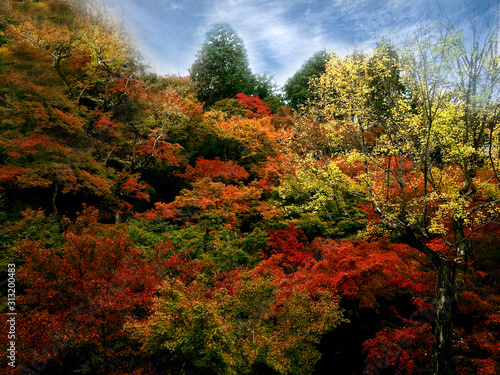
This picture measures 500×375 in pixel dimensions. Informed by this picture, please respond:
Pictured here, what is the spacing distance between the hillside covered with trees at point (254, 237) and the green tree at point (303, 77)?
12.8 meters

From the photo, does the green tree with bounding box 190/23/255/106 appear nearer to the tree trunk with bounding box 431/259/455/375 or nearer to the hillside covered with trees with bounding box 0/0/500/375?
the hillside covered with trees with bounding box 0/0/500/375

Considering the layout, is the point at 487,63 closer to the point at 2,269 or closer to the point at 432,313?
the point at 432,313

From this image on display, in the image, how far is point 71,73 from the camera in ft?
45.8

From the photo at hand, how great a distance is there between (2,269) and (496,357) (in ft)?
44.5

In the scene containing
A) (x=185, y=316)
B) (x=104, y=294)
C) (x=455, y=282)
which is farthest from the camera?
(x=455, y=282)

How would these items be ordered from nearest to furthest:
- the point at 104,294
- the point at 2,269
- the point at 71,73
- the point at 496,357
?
1. the point at 104,294
2. the point at 496,357
3. the point at 2,269
4. the point at 71,73

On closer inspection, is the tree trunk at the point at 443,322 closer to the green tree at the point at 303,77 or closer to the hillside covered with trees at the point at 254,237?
the hillside covered with trees at the point at 254,237

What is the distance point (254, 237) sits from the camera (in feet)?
37.1

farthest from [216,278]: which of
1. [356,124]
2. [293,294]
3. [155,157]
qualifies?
[155,157]

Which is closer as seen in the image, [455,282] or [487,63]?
[487,63]

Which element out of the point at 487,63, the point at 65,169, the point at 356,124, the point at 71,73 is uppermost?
the point at 71,73

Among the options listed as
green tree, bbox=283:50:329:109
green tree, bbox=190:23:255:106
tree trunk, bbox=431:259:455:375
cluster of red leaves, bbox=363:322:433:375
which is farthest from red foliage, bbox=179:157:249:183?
green tree, bbox=283:50:329:109

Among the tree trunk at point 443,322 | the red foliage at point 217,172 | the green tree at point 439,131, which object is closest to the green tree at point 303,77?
the red foliage at point 217,172

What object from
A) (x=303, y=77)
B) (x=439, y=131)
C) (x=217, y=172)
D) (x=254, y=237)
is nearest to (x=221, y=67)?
(x=303, y=77)
